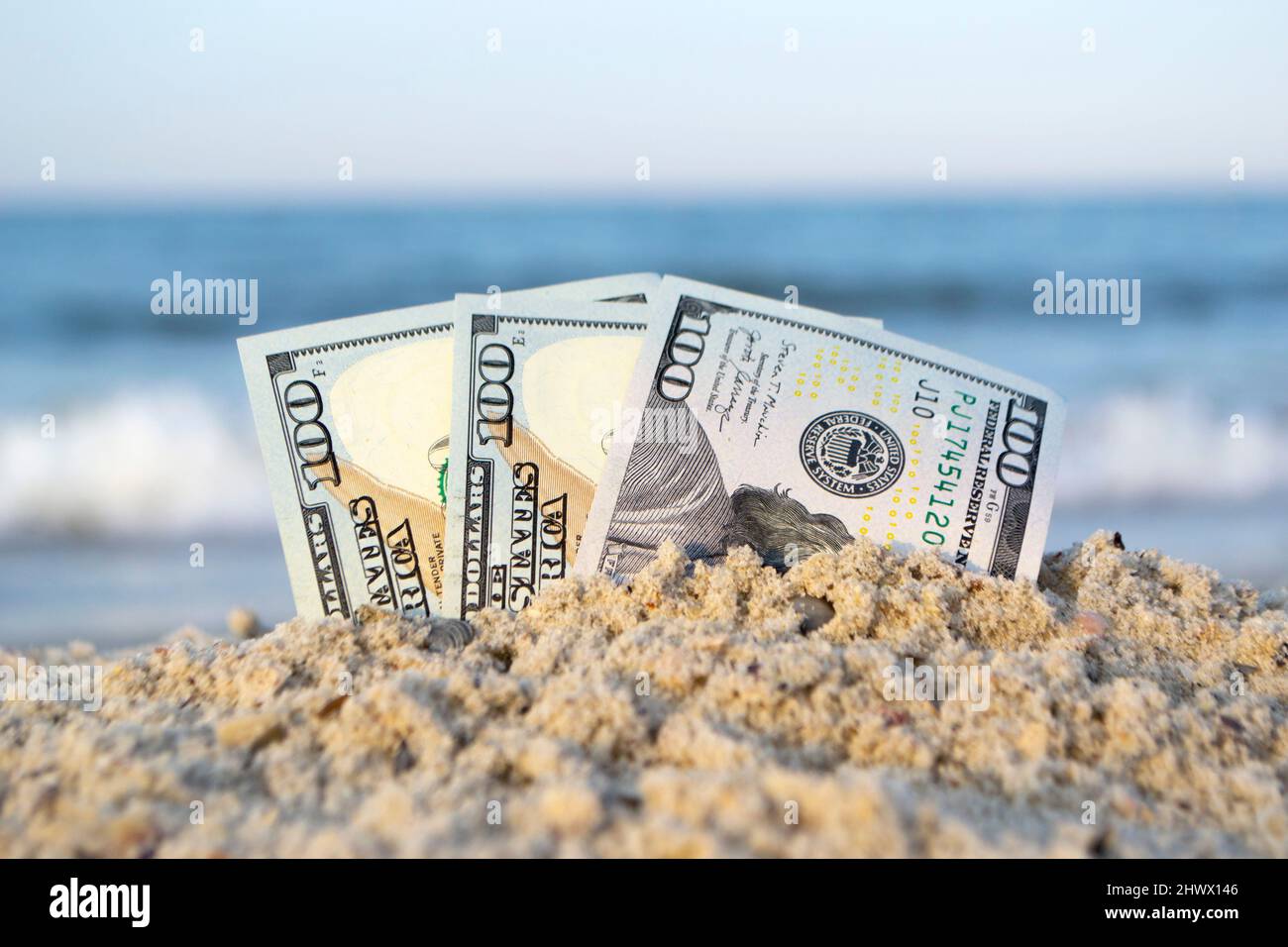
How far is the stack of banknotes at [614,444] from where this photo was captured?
218 centimetres

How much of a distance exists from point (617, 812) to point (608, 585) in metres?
0.87

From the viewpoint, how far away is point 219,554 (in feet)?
12.1

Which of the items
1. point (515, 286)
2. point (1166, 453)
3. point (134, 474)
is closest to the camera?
point (134, 474)

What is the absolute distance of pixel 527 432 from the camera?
2.32 m

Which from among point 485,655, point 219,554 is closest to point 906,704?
point 485,655

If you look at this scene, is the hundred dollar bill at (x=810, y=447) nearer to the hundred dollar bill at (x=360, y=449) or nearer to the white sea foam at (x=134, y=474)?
the hundred dollar bill at (x=360, y=449)

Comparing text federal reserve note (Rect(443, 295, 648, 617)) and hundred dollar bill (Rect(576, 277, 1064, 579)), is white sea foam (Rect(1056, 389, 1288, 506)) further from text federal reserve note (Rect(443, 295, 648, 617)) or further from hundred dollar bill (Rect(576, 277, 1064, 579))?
text federal reserve note (Rect(443, 295, 648, 617))

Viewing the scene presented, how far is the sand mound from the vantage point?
3.91ft

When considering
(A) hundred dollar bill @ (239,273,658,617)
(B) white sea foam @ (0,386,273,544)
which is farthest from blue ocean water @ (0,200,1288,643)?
(A) hundred dollar bill @ (239,273,658,617)

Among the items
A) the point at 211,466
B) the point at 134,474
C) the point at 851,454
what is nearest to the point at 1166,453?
the point at 851,454

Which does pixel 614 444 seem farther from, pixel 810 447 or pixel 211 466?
pixel 211 466

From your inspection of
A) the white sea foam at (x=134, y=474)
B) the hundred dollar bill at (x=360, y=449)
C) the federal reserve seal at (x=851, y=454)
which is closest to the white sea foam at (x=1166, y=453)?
the federal reserve seal at (x=851, y=454)

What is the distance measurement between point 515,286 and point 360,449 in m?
7.84

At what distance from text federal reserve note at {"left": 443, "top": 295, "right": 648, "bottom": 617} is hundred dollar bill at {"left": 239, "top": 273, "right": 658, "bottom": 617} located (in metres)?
0.08
